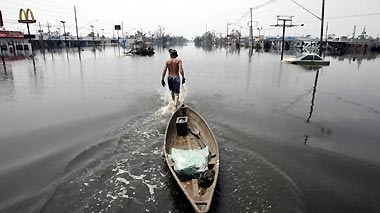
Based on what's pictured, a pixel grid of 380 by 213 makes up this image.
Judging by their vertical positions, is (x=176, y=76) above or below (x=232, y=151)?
above

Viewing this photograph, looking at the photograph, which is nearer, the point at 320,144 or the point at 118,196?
the point at 118,196

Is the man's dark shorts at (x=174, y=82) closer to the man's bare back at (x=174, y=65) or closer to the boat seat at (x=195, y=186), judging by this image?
the man's bare back at (x=174, y=65)

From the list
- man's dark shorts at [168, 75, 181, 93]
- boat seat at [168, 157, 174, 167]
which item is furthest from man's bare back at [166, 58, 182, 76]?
boat seat at [168, 157, 174, 167]

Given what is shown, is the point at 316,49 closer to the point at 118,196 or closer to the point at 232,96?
the point at 232,96

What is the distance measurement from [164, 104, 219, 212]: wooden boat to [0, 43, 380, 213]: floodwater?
1.70ft

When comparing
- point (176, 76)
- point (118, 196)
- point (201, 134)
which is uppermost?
point (176, 76)

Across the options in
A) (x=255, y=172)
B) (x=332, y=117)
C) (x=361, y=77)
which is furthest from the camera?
(x=361, y=77)

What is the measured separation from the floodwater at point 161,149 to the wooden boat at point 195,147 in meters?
0.52

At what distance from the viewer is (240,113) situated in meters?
10.8

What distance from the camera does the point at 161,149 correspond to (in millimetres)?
7270

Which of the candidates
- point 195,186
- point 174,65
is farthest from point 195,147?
point 174,65

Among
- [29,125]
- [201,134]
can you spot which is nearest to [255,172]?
[201,134]

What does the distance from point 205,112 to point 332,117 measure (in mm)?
5355

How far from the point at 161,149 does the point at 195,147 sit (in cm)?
125
